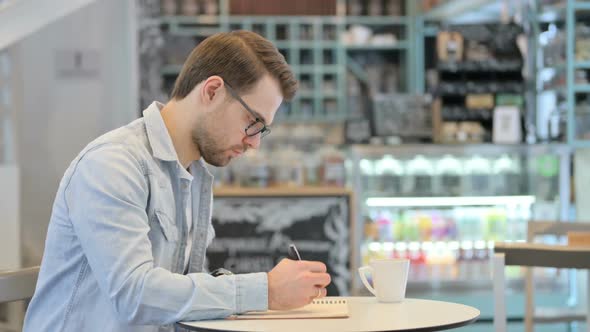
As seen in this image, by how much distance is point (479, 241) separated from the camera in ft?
20.5

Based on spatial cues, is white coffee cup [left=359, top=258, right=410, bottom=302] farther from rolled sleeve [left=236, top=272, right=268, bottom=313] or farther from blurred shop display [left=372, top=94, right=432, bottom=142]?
blurred shop display [left=372, top=94, right=432, bottom=142]

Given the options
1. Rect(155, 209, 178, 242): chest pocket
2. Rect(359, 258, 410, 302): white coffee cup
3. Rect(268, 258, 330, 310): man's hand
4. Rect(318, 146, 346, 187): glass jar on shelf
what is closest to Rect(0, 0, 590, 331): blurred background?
Rect(318, 146, 346, 187): glass jar on shelf

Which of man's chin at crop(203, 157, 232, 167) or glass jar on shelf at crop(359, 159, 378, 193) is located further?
glass jar on shelf at crop(359, 159, 378, 193)

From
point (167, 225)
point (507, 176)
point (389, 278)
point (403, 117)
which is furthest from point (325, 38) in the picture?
point (167, 225)

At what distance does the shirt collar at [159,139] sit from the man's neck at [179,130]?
0.14 ft

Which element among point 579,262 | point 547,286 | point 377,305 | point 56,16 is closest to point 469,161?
point 547,286

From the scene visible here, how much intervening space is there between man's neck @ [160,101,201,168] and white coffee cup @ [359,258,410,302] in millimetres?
527

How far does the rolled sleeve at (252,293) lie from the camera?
1.90 meters

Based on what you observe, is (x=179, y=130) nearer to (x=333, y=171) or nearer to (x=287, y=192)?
(x=287, y=192)

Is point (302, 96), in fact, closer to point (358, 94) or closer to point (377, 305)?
point (358, 94)

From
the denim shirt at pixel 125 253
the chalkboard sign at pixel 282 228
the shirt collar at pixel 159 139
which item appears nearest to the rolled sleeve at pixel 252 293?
the denim shirt at pixel 125 253

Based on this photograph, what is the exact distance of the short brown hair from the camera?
2.05m

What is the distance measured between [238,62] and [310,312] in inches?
23.2

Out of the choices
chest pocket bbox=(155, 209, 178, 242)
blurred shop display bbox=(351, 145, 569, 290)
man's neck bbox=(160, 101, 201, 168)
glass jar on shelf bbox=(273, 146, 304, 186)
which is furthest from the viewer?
blurred shop display bbox=(351, 145, 569, 290)
